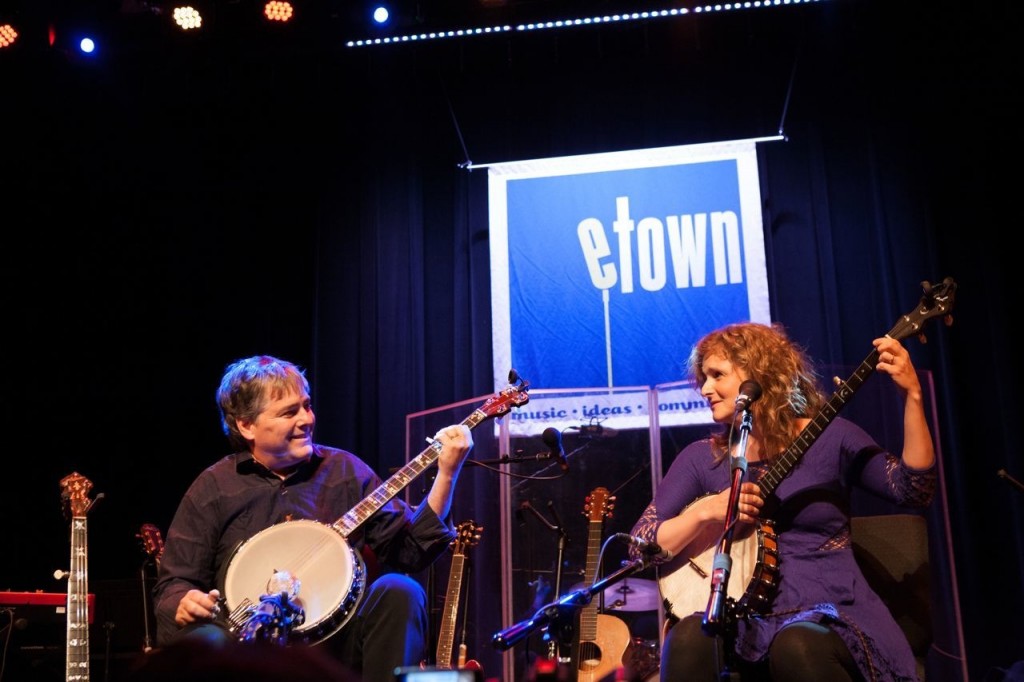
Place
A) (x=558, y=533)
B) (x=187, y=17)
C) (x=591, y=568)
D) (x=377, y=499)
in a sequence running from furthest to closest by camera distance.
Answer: (x=187, y=17)
(x=558, y=533)
(x=591, y=568)
(x=377, y=499)

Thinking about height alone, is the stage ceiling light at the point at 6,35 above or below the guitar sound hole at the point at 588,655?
above

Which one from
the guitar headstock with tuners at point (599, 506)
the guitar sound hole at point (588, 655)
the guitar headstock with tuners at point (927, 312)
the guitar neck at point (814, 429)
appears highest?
the guitar headstock with tuners at point (927, 312)

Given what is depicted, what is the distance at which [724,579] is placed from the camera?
8.60ft

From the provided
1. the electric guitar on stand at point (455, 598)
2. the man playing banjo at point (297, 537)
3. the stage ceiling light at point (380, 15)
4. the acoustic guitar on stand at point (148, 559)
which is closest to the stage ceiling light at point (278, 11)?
the stage ceiling light at point (380, 15)

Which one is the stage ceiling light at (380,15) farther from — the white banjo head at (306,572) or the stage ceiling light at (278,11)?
the white banjo head at (306,572)

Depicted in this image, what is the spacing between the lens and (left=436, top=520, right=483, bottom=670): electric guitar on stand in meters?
4.39

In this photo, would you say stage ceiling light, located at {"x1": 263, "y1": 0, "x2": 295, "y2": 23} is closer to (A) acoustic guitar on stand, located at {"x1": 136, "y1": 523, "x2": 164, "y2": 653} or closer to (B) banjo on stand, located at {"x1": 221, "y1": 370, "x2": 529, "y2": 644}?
(A) acoustic guitar on stand, located at {"x1": 136, "y1": 523, "x2": 164, "y2": 653}

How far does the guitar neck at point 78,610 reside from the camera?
13.5 feet

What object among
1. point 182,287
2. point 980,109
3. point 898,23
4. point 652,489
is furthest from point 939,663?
point 182,287

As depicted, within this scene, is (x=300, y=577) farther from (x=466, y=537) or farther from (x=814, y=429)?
(x=814, y=429)

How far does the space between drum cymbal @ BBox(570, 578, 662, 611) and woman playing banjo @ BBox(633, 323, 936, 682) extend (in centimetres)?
157

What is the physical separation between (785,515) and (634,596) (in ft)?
6.54

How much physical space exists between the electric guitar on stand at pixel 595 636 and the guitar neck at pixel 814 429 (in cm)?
121

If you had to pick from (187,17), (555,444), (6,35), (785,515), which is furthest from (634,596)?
(6,35)
